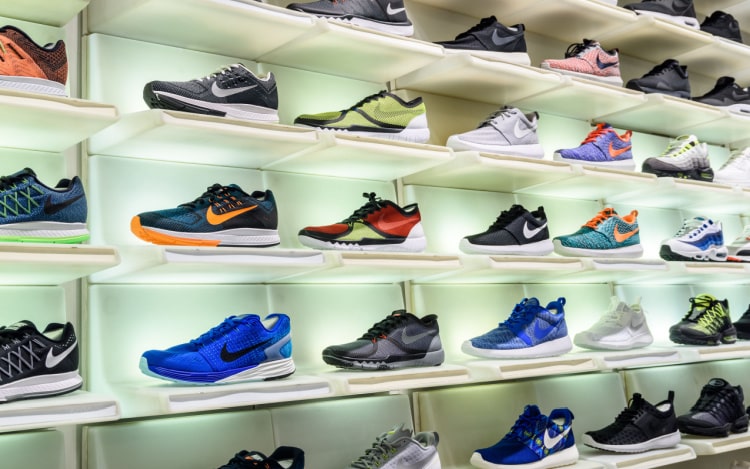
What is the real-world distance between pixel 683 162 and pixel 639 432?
146cm

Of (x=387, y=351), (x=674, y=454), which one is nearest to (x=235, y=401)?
(x=387, y=351)

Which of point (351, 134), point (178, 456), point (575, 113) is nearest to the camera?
point (178, 456)

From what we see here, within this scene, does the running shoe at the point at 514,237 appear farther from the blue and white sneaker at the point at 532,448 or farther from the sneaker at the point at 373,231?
the blue and white sneaker at the point at 532,448

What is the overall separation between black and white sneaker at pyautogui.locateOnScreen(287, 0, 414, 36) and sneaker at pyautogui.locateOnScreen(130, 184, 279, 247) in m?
0.76

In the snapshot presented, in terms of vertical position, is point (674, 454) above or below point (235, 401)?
below

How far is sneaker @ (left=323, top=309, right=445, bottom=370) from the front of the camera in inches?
109

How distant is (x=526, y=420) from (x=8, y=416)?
6.23 ft

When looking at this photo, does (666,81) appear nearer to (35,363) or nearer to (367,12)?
(367,12)

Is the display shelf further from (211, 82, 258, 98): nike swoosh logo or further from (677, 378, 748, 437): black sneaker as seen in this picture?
(677, 378, 748, 437): black sneaker

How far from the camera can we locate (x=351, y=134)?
9.39ft

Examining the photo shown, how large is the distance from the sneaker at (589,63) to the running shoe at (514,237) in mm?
784

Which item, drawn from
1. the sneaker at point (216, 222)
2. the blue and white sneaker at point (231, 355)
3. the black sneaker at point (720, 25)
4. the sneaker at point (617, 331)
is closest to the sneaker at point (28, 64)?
the sneaker at point (216, 222)

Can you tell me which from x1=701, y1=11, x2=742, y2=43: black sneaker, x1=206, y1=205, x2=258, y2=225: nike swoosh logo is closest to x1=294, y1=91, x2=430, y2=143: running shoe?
x1=206, y1=205, x2=258, y2=225: nike swoosh logo

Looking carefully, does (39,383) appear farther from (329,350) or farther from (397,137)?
(397,137)
